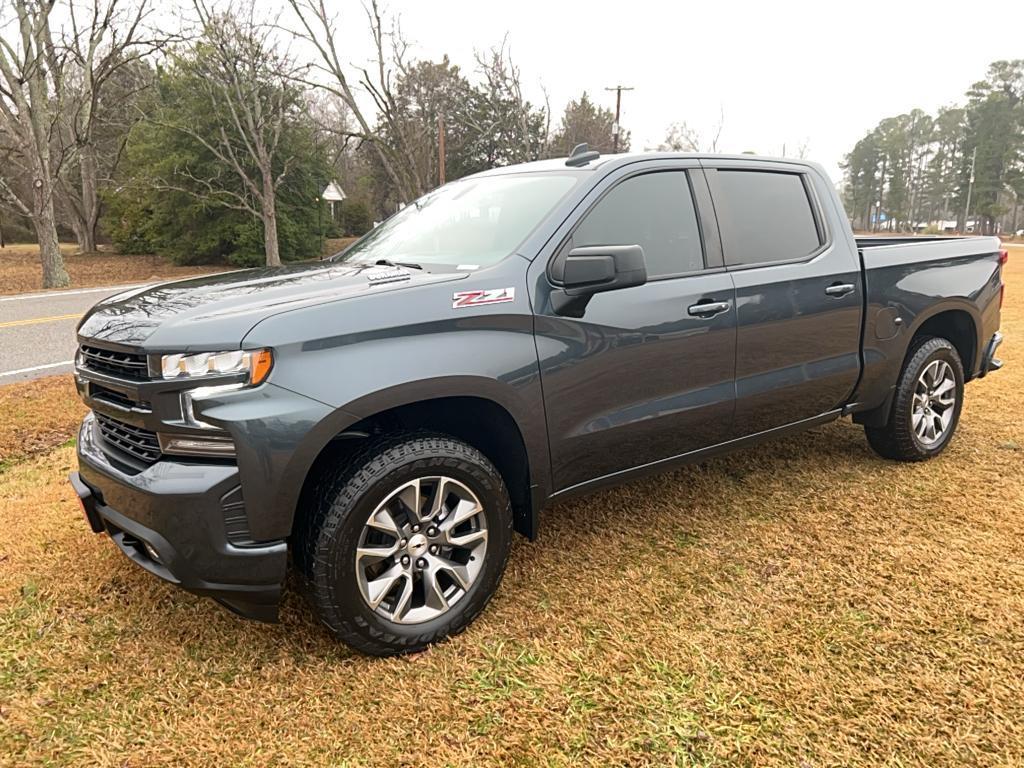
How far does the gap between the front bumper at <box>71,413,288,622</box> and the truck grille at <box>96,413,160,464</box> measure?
0.22 feet

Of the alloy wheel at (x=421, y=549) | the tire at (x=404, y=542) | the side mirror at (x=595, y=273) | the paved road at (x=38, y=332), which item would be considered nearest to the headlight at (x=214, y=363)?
the tire at (x=404, y=542)

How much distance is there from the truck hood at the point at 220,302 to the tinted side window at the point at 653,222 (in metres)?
0.72

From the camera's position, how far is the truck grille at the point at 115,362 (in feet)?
7.04

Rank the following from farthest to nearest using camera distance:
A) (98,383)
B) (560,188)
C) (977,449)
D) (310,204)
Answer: (310,204)
(977,449)
(560,188)
(98,383)

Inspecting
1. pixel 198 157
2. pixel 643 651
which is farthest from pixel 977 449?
pixel 198 157

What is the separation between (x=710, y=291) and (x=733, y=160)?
84cm

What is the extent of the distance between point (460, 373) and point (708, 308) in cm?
131

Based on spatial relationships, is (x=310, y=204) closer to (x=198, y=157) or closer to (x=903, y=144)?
(x=198, y=157)

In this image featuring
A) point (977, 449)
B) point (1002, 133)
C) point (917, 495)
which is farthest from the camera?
point (1002, 133)

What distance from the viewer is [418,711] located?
220 centimetres

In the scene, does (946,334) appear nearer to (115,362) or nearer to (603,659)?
(603,659)

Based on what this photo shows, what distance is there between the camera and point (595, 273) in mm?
2525

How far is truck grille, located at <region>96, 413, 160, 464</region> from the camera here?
2215 millimetres

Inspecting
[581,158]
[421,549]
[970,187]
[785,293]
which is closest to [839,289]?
[785,293]
